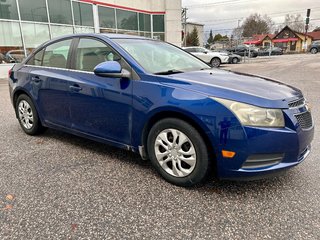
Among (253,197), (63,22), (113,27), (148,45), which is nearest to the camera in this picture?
(253,197)

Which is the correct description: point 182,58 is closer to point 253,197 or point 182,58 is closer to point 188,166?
point 188,166

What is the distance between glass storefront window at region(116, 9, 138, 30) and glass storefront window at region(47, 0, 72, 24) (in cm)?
450

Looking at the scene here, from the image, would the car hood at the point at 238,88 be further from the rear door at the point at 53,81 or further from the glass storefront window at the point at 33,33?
the glass storefront window at the point at 33,33

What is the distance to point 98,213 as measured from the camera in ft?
7.80

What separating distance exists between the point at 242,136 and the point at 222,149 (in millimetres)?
216

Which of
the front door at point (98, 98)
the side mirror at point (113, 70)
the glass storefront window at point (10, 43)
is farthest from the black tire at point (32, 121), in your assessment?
the glass storefront window at point (10, 43)

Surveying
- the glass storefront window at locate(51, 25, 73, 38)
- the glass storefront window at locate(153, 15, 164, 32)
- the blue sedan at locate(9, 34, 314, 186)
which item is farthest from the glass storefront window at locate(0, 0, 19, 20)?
the blue sedan at locate(9, 34, 314, 186)

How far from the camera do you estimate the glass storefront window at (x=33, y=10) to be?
48.8 ft

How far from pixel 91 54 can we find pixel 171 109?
1.50m

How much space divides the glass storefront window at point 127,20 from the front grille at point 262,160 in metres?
20.1

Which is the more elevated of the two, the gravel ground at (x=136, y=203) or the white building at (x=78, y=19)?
the white building at (x=78, y=19)

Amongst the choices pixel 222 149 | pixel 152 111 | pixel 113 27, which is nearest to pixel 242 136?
pixel 222 149

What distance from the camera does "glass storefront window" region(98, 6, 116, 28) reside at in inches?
764

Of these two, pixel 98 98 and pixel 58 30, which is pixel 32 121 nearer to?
pixel 98 98
